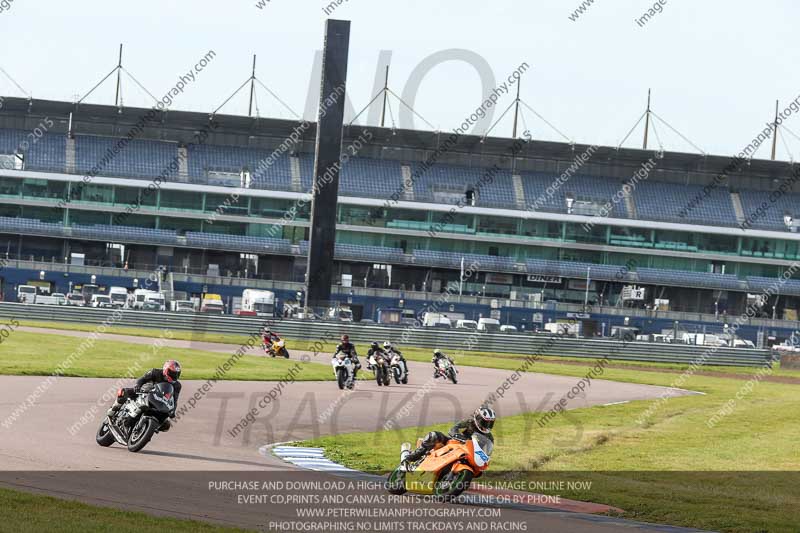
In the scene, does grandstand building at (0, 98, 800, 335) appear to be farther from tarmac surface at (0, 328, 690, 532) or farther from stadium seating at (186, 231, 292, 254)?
tarmac surface at (0, 328, 690, 532)

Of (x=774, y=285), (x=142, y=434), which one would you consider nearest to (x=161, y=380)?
(x=142, y=434)

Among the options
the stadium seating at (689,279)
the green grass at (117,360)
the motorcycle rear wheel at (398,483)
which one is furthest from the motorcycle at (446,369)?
the stadium seating at (689,279)

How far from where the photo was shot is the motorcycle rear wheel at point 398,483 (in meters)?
15.4

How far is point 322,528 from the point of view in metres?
12.5

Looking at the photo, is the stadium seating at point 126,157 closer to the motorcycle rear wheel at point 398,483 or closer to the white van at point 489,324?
the white van at point 489,324

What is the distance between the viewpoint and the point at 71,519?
11.6 m

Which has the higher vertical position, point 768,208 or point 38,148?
point 768,208

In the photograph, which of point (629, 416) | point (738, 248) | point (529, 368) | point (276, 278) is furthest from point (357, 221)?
point (629, 416)

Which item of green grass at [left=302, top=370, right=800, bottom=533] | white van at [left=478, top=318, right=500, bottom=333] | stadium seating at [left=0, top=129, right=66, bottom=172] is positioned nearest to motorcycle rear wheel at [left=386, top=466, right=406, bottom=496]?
green grass at [left=302, top=370, right=800, bottom=533]

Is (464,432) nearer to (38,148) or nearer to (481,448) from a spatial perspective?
(481,448)

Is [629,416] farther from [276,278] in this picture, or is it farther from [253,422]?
[276,278]

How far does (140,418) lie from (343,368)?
1575 cm

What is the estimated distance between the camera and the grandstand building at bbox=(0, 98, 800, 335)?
86.7 meters

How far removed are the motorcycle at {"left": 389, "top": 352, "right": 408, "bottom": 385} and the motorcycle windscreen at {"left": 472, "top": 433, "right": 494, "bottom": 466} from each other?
22.3 metres
